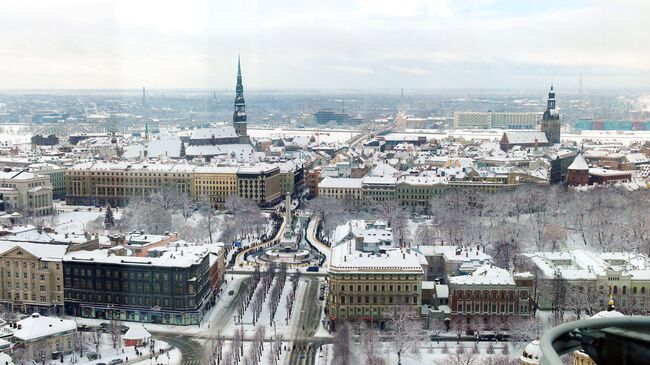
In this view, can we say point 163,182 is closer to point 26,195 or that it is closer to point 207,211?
point 207,211

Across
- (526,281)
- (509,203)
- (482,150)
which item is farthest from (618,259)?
(482,150)

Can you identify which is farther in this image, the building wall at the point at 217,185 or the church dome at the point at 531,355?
the building wall at the point at 217,185

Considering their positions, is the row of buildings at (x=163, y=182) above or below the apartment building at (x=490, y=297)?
above

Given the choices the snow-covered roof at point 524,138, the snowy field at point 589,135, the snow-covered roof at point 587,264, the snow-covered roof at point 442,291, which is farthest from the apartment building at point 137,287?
the snowy field at point 589,135

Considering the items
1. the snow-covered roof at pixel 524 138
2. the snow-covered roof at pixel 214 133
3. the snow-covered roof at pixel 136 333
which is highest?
the snow-covered roof at pixel 214 133

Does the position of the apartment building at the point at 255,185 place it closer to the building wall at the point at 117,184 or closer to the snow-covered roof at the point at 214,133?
the building wall at the point at 117,184

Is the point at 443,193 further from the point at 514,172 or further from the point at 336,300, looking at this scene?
the point at 336,300

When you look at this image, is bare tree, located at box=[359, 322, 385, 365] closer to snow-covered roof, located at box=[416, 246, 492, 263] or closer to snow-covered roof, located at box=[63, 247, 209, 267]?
snow-covered roof, located at box=[416, 246, 492, 263]
